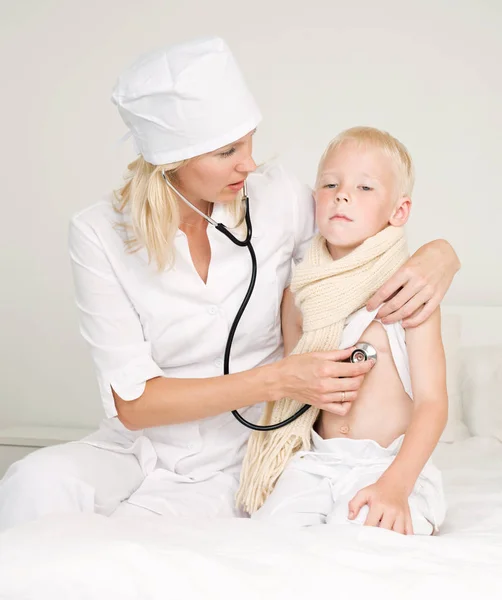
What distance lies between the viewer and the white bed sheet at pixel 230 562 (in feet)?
3.83

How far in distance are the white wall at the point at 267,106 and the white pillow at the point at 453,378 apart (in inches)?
19.8

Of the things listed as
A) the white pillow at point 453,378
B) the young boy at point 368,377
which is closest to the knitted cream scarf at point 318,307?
the young boy at point 368,377

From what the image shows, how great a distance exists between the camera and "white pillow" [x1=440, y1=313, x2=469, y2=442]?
248cm

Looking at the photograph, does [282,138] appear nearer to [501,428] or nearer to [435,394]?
[501,428]

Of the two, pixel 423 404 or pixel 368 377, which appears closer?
pixel 423 404

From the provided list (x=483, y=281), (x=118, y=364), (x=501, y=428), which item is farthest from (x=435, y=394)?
(x=483, y=281)

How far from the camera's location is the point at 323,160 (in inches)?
74.4

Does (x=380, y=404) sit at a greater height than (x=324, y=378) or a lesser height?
lesser

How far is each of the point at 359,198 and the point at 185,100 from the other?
40 centimetres

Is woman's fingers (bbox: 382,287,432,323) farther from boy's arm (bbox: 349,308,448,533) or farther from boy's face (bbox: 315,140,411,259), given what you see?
boy's face (bbox: 315,140,411,259)

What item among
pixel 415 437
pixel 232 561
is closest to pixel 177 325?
pixel 415 437

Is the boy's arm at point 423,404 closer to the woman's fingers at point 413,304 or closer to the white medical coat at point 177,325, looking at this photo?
the woman's fingers at point 413,304

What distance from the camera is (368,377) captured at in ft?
5.85

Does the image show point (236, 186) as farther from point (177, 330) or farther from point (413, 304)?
point (413, 304)
